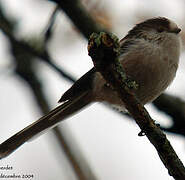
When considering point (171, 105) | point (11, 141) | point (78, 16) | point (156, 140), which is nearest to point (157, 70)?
point (171, 105)

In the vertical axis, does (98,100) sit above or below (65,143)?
above

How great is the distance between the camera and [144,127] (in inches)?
114

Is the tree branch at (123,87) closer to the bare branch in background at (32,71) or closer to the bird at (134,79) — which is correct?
the bare branch in background at (32,71)

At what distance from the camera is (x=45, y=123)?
394cm

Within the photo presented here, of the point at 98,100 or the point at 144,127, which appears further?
the point at 98,100

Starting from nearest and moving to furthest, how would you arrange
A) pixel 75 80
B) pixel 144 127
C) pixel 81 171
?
pixel 144 127
pixel 81 171
pixel 75 80

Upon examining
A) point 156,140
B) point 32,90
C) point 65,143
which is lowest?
point 156,140

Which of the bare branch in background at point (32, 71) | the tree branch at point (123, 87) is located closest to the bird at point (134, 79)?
the bare branch in background at point (32, 71)

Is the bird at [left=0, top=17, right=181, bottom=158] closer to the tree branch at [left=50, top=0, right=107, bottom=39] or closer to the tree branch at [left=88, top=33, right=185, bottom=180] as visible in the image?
the tree branch at [left=50, top=0, right=107, bottom=39]

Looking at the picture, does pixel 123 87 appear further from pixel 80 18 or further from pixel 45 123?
pixel 80 18

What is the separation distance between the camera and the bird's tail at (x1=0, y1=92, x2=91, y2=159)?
144 inches

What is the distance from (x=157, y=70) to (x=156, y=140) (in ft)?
3.88

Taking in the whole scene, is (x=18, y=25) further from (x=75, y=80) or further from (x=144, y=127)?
(x=144, y=127)

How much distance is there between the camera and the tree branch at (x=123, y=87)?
8.46ft
